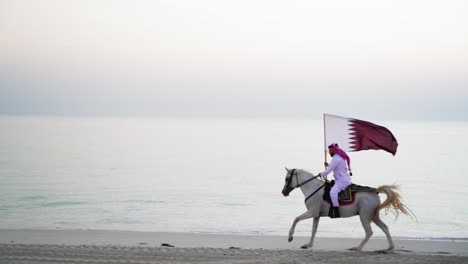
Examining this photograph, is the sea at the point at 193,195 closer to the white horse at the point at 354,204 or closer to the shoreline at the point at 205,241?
the shoreline at the point at 205,241

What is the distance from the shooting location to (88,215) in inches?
931

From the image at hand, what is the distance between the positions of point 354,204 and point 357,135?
1.97 meters

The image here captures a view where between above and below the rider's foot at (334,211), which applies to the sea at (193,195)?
above

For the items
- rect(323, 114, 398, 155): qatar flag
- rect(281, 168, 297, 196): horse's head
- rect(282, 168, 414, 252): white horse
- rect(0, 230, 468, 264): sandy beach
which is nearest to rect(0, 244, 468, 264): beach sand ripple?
rect(0, 230, 468, 264): sandy beach

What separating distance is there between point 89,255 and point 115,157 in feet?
157

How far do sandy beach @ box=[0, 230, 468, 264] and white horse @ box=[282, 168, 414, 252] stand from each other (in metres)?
0.61

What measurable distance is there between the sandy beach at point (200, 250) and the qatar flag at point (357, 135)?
243 cm

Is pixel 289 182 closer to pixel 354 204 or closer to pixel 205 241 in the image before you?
pixel 354 204

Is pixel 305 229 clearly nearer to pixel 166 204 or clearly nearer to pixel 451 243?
pixel 451 243

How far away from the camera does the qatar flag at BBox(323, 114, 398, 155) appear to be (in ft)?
48.0

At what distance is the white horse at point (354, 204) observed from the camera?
44.3 feet

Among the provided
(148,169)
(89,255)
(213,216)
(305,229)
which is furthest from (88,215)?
(148,169)

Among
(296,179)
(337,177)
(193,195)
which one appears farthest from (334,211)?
(193,195)

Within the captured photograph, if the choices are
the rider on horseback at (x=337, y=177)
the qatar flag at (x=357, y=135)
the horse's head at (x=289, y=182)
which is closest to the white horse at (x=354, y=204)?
the horse's head at (x=289, y=182)
